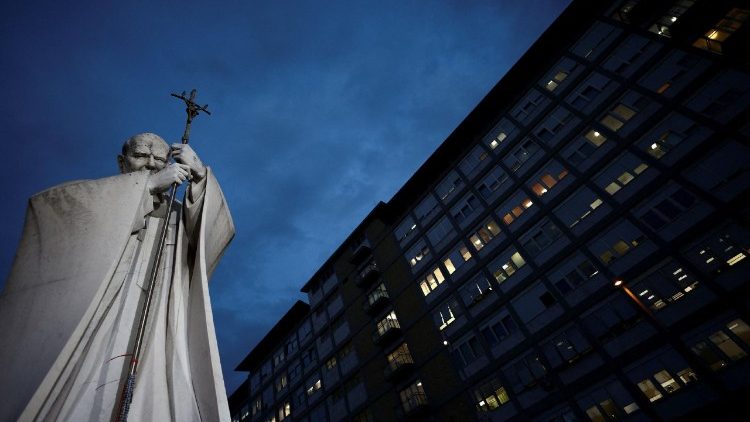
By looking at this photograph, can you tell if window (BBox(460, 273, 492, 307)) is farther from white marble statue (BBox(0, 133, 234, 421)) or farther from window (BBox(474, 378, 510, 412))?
white marble statue (BBox(0, 133, 234, 421))

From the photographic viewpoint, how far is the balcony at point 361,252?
29.5 meters

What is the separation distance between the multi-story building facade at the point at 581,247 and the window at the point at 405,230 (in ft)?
0.34

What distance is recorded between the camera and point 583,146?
63.3ft

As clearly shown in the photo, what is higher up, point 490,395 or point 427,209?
point 427,209

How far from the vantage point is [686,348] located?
43.7ft

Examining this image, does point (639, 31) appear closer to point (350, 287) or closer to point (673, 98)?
point (673, 98)

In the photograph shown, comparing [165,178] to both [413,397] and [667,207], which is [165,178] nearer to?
[667,207]

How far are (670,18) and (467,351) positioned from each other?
62.9 feet

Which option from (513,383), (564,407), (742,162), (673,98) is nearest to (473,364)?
(513,383)

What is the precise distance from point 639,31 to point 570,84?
3.73 m

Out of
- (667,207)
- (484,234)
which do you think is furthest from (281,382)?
(667,207)

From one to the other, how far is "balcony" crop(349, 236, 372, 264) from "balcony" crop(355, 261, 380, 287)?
93cm

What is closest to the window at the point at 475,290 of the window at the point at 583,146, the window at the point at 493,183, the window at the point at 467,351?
the window at the point at 467,351

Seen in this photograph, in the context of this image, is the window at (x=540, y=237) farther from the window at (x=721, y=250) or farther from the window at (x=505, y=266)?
the window at (x=721, y=250)
